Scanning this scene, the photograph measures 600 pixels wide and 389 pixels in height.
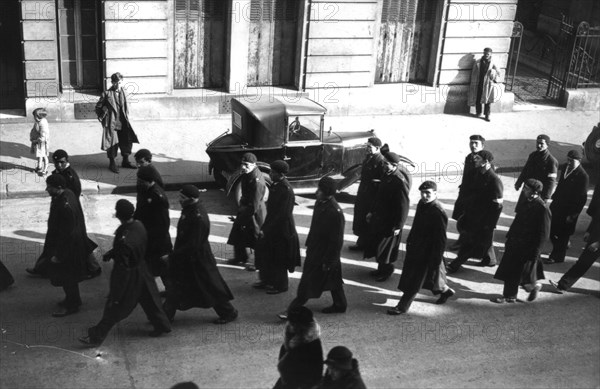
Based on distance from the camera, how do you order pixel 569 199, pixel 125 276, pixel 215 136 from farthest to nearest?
pixel 215 136 → pixel 569 199 → pixel 125 276

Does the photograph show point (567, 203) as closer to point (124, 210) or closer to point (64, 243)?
point (124, 210)

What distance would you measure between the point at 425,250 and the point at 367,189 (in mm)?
2036

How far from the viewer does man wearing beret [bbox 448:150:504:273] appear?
11797mm

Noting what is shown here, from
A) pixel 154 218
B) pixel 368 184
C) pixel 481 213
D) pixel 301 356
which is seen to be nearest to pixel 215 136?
pixel 368 184

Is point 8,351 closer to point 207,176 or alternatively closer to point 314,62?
point 207,176

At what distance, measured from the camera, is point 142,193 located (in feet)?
34.4

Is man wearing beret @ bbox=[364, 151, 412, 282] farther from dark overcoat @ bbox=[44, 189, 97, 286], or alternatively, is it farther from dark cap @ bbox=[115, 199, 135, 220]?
dark overcoat @ bbox=[44, 189, 97, 286]

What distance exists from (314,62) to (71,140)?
5.88 meters

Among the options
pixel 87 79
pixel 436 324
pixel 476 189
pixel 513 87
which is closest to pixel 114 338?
pixel 436 324

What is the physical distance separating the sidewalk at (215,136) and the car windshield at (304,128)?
198 cm

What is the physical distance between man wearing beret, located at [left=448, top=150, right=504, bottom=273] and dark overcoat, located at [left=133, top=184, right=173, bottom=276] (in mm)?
4386

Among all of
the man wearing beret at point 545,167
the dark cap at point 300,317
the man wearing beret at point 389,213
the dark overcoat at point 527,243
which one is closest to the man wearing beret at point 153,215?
the man wearing beret at point 389,213

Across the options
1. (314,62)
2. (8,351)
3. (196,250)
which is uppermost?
(314,62)

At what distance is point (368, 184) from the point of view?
40.1 ft
